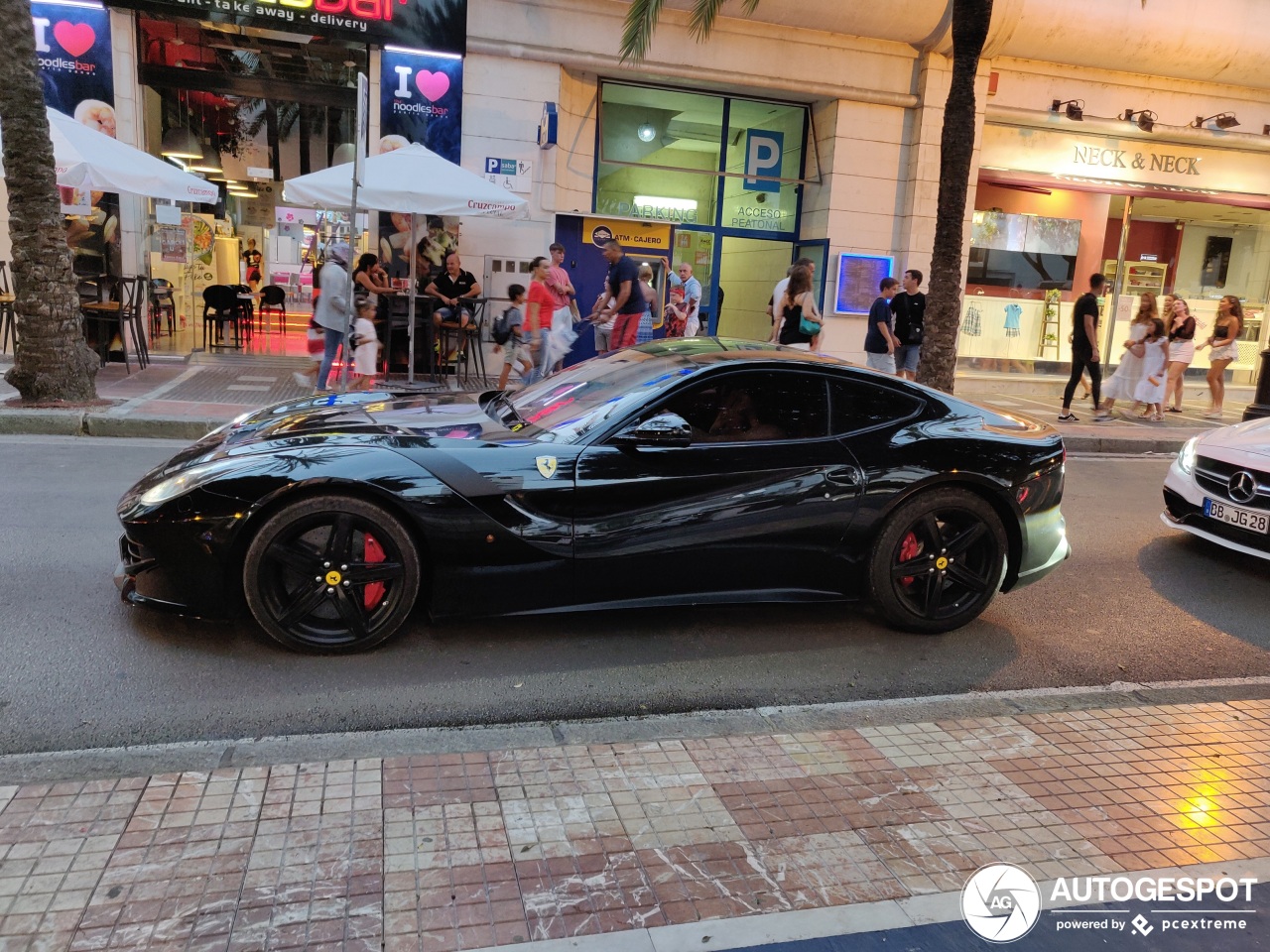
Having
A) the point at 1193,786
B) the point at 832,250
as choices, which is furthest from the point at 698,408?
the point at 832,250

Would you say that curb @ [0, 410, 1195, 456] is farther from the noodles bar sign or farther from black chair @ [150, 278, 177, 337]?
the noodles bar sign

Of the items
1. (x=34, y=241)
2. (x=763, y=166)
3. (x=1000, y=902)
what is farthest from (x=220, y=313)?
(x=1000, y=902)

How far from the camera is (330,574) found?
4090mm

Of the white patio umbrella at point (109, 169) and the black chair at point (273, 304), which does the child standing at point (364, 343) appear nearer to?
the white patio umbrella at point (109, 169)

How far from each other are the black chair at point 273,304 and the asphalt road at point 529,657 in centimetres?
1065

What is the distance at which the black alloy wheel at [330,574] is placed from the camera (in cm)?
402

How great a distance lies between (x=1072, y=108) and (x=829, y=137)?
4436 millimetres

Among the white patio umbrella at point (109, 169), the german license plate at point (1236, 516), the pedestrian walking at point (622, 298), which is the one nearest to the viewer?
the german license plate at point (1236, 516)

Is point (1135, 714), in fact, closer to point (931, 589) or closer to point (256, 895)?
point (931, 589)

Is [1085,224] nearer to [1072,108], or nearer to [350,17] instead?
[1072,108]

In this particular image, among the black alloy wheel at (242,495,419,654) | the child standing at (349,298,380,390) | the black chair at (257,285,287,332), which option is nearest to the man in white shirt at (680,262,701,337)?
the child standing at (349,298,380,390)

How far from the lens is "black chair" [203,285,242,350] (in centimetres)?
1473

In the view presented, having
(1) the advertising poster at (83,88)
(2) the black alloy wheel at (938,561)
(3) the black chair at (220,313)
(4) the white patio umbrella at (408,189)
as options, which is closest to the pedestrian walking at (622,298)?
(4) the white patio umbrella at (408,189)

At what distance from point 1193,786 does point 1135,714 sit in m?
0.63
